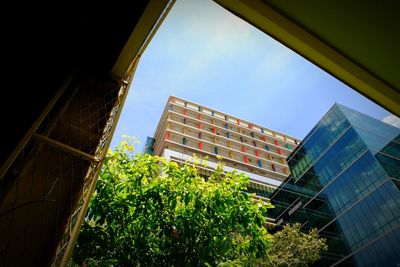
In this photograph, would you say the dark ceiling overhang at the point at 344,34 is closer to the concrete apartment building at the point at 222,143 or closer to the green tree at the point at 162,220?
the green tree at the point at 162,220

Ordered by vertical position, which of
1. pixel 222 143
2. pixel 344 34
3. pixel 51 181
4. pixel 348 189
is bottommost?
pixel 51 181

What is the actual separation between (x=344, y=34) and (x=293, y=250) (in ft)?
73.3

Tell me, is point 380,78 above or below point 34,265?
above

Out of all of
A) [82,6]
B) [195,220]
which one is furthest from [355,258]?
[82,6]

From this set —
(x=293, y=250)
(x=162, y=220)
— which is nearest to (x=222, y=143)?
(x=293, y=250)

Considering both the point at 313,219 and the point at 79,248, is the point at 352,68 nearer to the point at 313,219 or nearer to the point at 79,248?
the point at 79,248

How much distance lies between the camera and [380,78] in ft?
7.99

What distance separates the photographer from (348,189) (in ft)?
101

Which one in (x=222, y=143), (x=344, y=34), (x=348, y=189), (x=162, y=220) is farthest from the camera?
(x=222, y=143)

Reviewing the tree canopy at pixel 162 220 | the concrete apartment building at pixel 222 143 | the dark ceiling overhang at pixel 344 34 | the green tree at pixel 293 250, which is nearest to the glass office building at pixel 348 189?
the green tree at pixel 293 250

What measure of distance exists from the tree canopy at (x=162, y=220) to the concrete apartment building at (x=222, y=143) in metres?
37.2

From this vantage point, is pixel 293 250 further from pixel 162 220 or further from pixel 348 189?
pixel 162 220

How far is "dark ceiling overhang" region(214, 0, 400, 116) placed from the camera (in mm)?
2041

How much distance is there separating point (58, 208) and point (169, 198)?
358 cm
